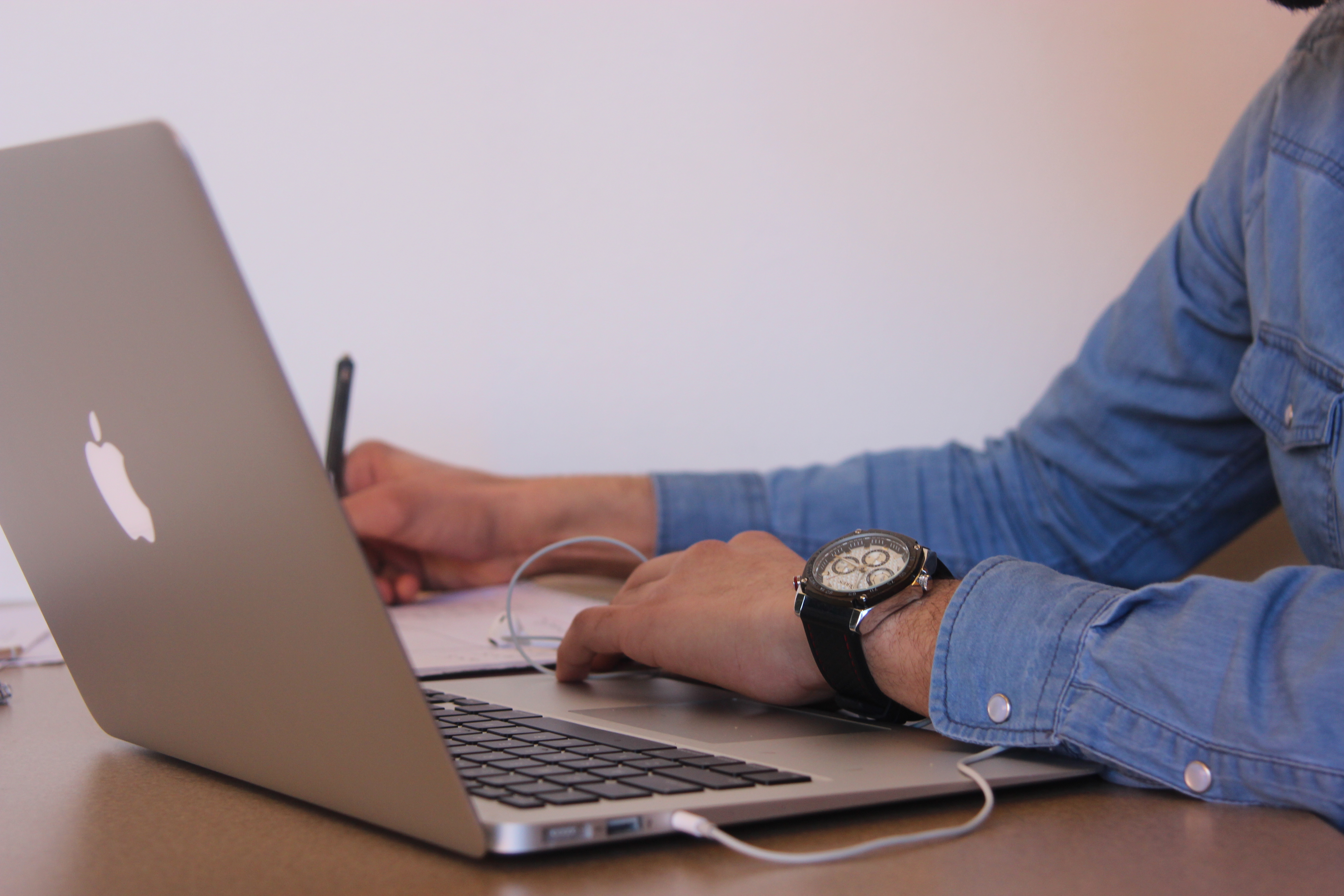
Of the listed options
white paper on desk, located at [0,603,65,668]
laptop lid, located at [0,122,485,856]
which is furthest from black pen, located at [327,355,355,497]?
laptop lid, located at [0,122,485,856]

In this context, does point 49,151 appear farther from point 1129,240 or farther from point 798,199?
point 1129,240

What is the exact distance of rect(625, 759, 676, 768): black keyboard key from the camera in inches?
17.2

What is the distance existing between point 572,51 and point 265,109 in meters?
0.38

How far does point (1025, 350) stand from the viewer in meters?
1.37

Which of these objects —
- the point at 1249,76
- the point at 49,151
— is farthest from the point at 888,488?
the point at 49,151

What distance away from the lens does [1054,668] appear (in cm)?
50

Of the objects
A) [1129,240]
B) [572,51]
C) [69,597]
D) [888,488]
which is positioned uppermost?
[572,51]

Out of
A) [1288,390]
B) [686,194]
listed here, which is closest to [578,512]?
[686,194]

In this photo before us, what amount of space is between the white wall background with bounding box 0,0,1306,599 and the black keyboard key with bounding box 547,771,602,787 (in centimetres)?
91

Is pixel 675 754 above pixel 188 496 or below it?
below

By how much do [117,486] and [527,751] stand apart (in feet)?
0.70

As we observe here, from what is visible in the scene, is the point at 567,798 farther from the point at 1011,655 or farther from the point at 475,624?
the point at 475,624

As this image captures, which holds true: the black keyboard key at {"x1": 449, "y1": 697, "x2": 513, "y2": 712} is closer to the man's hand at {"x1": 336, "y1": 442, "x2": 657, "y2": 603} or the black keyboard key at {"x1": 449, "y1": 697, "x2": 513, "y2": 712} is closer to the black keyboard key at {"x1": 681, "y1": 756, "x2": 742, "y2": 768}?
the black keyboard key at {"x1": 681, "y1": 756, "x2": 742, "y2": 768}

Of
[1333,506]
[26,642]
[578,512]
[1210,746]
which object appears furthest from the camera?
[578,512]
